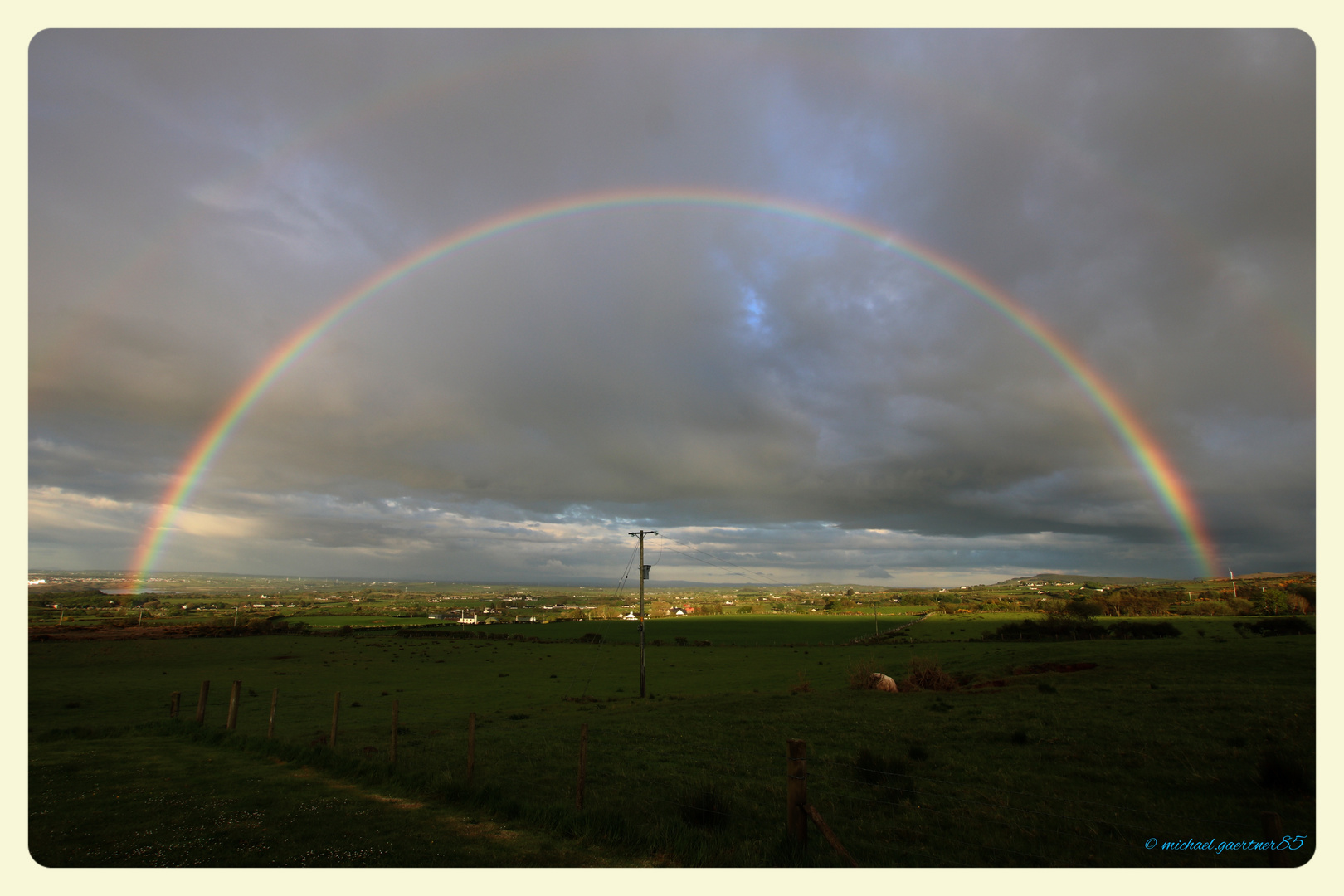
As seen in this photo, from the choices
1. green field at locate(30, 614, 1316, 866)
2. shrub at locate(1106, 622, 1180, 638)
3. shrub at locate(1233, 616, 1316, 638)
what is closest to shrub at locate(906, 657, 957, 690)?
green field at locate(30, 614, 1316, 866)

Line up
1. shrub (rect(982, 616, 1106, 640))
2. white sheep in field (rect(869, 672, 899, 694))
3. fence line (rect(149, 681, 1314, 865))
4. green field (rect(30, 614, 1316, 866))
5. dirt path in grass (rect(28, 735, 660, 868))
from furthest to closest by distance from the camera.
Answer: shrub (rect(982, 616, 1106, 640)) → white sheep in field (rect(869, 672, 899, 694)) → green field (rect(30, 614, 1316, 866)) → fence line (rect(149, 681, 1314, 865)) → dirt path in grass (rect(28, 735, 660, 868))

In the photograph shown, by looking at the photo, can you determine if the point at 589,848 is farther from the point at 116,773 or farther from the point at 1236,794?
the point at 116,773

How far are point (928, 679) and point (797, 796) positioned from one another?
34.0m

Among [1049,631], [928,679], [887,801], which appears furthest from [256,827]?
[1049,631]

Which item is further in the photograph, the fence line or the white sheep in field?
the white sheep in field

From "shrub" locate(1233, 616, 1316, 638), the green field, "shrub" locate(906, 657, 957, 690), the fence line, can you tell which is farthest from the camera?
"shrub" locate(1233, 616, 1316, 638)

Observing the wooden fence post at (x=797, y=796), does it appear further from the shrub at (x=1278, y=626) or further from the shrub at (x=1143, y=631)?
the shrub at (x=1278, y=626)

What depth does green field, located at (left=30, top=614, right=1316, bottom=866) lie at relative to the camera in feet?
31.9

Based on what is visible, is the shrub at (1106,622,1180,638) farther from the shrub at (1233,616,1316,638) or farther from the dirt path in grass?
the dirt path in grass

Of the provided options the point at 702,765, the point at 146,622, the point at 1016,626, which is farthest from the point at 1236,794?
the point at 146,622

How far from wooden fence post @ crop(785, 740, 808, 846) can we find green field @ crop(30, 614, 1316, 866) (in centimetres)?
22

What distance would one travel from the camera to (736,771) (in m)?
17.2

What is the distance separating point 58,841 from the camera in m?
10.3

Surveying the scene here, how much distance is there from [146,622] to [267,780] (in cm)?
15768
